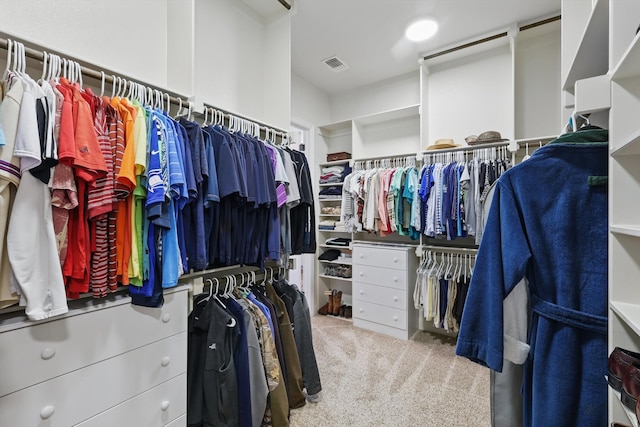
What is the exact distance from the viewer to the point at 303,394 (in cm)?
187

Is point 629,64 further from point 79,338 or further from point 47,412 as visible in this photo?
point 47,412

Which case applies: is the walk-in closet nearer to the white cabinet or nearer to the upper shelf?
the upper shelf

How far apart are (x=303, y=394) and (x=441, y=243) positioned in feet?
6.63

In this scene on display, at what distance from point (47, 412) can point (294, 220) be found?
58.2 inches

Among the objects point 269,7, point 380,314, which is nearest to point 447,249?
point 380,314

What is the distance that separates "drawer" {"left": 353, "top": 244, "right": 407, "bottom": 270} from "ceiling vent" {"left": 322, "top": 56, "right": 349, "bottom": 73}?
203 cm

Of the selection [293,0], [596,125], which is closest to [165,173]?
[596,125]

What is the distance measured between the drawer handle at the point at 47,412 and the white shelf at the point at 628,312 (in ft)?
5.72

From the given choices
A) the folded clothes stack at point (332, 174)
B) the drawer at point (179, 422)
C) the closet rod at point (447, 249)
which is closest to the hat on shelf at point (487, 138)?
the closet rod at point (447, 249)

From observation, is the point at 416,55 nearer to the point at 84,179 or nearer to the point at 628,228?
the point at 628,228

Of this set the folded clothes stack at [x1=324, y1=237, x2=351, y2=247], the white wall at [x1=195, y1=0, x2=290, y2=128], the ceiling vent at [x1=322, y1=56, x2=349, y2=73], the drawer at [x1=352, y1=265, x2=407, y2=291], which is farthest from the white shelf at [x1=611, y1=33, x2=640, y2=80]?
the folded clothes stack at [x1=324, y1=237, x2=351, y2=247]

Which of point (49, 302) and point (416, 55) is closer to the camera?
point (49, 302)

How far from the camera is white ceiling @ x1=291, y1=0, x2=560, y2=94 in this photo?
230cm

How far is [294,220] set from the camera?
208cm
